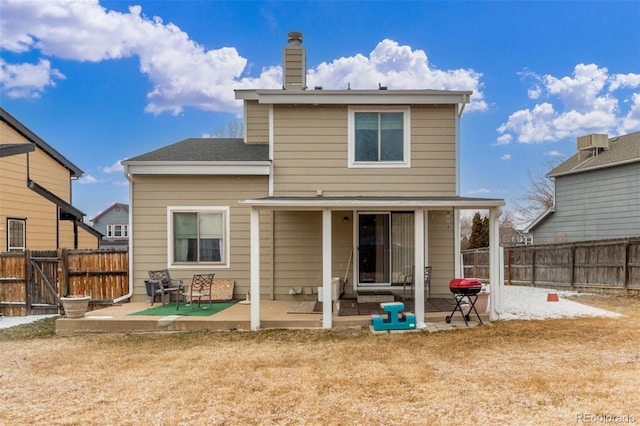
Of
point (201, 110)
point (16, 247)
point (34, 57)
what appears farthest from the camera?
point (201, 110)

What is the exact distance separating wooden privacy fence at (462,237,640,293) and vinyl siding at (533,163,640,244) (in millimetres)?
2789

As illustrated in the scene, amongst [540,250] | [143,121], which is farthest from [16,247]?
[540,250]

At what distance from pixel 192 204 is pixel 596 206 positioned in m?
14.3

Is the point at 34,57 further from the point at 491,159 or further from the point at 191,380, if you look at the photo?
the point at 491,159

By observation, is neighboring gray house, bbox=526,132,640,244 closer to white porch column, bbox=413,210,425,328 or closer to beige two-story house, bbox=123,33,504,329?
beige two-story house, bbox=123,33,504,329

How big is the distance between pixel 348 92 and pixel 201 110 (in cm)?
1580

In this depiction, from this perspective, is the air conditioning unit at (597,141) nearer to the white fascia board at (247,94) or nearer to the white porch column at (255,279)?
the white fascia board at (247,94)

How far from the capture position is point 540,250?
14.3 metres

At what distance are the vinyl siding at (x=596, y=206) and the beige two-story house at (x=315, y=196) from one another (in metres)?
8.83

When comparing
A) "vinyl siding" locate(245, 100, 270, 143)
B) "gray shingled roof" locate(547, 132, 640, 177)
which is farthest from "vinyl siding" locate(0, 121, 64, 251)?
"gray shingled roof" locate(547, 132, 640, 177)

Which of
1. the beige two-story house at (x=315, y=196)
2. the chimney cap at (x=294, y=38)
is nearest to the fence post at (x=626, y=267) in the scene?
the beige two-story house at (x=315, y=196)

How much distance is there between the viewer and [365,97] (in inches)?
356

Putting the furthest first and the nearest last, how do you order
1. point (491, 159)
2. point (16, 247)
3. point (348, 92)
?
point (491, 159)
point (16, 247)
point (348, 92)

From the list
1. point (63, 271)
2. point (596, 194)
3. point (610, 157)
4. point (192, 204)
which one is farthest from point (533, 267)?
point (63, 271)
